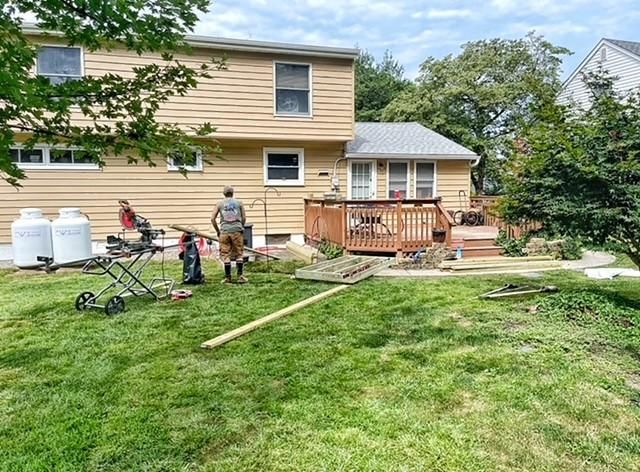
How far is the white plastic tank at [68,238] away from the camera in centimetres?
857

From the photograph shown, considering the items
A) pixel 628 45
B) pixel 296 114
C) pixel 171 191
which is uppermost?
pixel 628 45

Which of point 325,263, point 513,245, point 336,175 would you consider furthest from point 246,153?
point 513,245

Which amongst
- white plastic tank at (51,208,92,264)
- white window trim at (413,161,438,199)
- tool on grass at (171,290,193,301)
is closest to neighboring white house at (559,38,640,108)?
white window trim at (413,161,438,199)

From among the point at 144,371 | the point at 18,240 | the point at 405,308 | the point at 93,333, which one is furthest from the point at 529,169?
the point at 18,240

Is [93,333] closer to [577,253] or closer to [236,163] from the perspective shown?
[236,163]

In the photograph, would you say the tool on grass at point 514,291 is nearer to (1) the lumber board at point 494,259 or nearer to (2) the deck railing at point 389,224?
(1) the lumber board at point 494,259

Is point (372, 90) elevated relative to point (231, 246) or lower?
elevated

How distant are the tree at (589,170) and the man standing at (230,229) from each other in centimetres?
445

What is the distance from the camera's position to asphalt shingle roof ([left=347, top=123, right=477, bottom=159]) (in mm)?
12543

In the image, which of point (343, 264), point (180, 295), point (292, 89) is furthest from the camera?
point (292, 89)

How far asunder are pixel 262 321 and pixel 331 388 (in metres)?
1.90

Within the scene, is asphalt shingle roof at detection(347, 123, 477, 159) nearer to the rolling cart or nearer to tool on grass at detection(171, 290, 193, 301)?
tool on grass at detection(171, 290, 193, 301)

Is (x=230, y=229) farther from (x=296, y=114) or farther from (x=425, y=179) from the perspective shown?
(x=425, y=179)

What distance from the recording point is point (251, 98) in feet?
35.2
